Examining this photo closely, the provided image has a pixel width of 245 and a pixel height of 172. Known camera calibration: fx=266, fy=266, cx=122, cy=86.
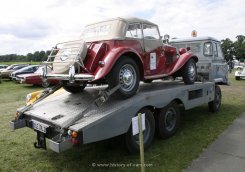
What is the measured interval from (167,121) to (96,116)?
7.22 ft

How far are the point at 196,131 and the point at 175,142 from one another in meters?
1.07

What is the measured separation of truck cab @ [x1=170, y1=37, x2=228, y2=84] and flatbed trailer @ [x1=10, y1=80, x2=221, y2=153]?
6.47 ft

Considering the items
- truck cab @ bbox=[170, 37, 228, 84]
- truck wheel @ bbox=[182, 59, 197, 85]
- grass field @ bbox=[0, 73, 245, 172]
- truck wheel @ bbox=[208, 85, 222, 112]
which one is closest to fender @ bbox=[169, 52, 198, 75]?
truck wheel @ bbox=[182, 59, 197, 85]

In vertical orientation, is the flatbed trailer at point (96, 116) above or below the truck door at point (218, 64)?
below

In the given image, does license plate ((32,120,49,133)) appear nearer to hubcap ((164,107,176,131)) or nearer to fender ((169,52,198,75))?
hubcap ((164,107,176,131))

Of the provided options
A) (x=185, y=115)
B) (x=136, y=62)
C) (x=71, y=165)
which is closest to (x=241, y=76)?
(x=185, y=115)

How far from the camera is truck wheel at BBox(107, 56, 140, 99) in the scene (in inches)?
187

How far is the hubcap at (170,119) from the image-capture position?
230 inches

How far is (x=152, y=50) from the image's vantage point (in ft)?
20.0

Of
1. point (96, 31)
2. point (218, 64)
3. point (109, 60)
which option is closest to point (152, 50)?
point (96, 31)

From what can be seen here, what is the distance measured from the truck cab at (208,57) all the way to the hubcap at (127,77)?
3.44m

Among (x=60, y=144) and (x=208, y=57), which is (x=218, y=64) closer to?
(x=208, y=57)

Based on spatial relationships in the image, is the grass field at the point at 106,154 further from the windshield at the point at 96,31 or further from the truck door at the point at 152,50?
the windshield at the point at 96,31

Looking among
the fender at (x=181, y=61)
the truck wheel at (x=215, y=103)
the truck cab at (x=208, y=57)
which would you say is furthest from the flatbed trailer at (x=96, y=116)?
the truck wheel at (x=215, y=103)
